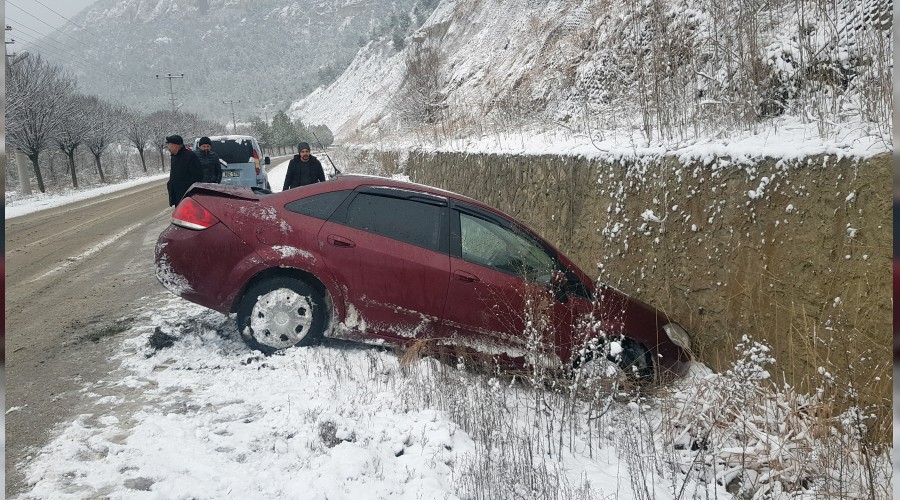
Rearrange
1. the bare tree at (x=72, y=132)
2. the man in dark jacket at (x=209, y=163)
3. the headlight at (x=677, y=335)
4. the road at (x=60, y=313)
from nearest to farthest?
the road at (x=60, y=313) < the headlight at (x=677, y=335) < the man in dark jacket at (x=209, y=163) < the bare tree at (x=72, y=132)

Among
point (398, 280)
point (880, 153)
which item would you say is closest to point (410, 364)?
point (398, 280)

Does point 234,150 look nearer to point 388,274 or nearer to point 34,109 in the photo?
point 388,274

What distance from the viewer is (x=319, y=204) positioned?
484cm

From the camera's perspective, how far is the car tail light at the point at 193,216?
4660 millimetres

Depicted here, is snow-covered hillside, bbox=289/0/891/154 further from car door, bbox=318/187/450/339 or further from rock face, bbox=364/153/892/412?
car door, bbox=318/187/450/339

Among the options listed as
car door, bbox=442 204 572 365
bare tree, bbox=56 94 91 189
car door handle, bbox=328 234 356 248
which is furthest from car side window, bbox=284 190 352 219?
bare tree, bbox=56 94 91 189

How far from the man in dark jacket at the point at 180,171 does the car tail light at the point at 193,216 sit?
360 centimetres

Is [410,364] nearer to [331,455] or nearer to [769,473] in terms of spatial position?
[331,455]

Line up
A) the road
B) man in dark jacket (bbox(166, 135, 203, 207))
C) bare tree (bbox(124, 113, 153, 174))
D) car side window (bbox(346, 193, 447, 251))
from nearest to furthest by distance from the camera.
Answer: the road, car side window (bbox(346, 193, 447, 251)), man in dark jacket (bbox(166, 135, 203, 207)), bare tree (bbox(124, 113, 153, 174))

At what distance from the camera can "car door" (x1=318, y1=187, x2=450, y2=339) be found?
4.61 metres

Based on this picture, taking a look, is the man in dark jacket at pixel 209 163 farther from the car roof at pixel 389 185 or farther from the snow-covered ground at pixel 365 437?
the car roof at pixel 389 185

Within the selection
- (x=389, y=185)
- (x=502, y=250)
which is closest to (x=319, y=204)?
(x=389, y=185)

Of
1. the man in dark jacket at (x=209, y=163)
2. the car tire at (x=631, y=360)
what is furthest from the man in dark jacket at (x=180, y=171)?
the car tire at (x=631, y=360)

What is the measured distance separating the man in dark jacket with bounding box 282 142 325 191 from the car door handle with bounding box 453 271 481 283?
4.86 meters
